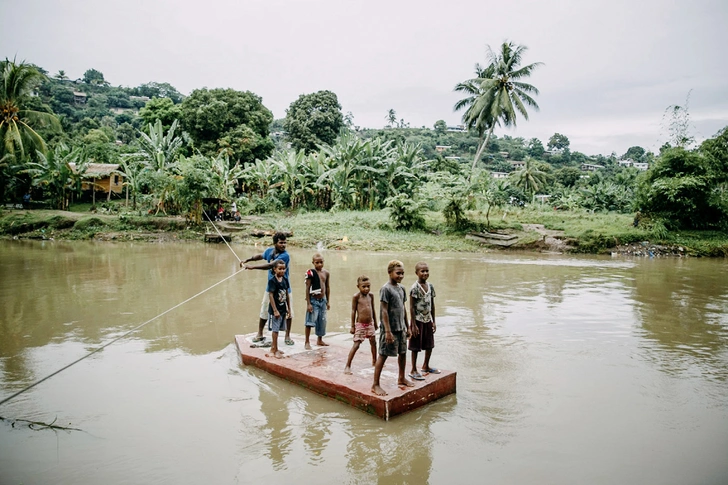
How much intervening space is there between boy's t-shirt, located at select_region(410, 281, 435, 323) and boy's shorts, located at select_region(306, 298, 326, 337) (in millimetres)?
1528

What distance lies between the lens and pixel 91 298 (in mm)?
9211

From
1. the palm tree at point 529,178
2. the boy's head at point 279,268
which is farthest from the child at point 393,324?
the palm tree at point 529,178

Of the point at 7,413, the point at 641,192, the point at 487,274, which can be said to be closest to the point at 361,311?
the point at 7,413

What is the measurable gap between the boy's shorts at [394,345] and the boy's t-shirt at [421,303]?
0.27 m

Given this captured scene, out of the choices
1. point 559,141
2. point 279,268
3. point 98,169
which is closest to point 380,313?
point 279,268

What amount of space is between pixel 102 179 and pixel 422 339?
2993 centimetres

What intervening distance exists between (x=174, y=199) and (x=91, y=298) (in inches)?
586

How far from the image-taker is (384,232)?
838 inches

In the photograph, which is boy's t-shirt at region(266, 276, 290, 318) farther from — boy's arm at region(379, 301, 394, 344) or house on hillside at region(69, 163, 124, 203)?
house on hillside at region(69, 163, 124, 203)

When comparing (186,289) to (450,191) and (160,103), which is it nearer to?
(450,191)

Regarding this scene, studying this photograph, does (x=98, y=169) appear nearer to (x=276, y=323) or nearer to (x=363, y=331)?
(x=276, y=323)

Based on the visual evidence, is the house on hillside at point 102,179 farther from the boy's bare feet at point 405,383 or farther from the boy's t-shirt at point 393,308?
the boy's bare feet at point 405,383

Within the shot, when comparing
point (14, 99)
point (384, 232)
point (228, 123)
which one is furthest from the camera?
point (228, 123)

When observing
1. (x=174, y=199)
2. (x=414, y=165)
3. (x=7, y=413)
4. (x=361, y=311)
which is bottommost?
(x=7, y=413)
